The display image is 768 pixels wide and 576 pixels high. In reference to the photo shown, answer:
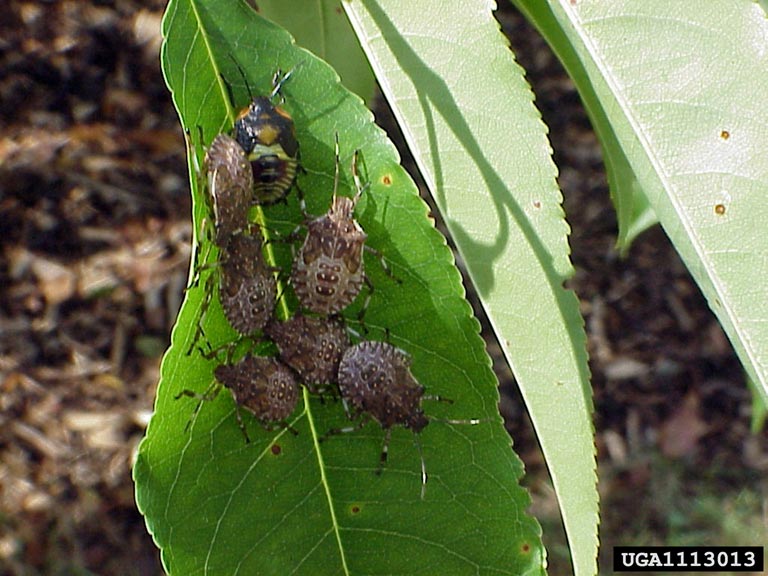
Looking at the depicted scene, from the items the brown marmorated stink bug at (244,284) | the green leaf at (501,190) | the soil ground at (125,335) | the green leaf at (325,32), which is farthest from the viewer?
the soil ground at (125,335)

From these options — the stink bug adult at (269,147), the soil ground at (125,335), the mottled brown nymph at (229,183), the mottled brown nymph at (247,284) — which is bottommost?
the soil ground at (125,335)

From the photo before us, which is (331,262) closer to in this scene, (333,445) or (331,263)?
(331,263)

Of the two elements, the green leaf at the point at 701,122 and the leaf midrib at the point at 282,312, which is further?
the leaf midrib at the point at 282,312

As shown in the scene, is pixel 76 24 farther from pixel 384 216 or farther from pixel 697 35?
pixel 697 35

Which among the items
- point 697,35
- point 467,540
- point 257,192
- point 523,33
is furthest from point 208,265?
point 523,33

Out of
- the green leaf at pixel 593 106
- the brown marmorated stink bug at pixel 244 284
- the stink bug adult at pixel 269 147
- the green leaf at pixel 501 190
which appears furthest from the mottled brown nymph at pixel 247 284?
the green leaf at pixel 593 106

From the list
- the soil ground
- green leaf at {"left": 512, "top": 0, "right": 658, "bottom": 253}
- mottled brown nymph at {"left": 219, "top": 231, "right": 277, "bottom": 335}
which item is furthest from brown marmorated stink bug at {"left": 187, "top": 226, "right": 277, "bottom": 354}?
the soil ground

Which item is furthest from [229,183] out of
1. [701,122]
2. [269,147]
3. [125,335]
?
[125,335]

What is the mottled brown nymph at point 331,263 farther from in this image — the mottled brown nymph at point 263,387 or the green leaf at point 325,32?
the green leaf at point 325,32
